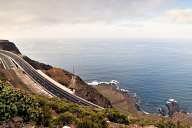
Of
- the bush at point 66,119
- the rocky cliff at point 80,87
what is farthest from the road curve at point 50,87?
the bush at point 66,119

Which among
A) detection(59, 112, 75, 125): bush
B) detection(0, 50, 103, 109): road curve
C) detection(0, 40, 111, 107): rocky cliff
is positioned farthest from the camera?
detection(0, 40, 111, 107): rocky cliff

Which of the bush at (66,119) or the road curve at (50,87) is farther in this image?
the road curve at (50,87)

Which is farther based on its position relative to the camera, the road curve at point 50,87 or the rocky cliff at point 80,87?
the rocky cliff at point 80,87

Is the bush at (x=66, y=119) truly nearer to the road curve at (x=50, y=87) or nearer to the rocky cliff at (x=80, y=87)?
the road curve at (x=50, y=87)

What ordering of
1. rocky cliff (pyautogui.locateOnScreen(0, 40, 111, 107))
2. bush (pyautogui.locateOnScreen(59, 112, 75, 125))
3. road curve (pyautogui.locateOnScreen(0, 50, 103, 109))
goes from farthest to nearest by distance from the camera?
rocky cliff (pyautogui.locateOnScreen(0, 40, 111, 107))
road curve (pyautogui.locateOnScreen(0, 50, 103, 109))
bush (pyautogui.locateOnScreen(59, 112, 75, 125))

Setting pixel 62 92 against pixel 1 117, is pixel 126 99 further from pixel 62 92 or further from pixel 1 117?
pixel 1 117

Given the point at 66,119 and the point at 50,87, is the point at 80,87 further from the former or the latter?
the point at 66,119

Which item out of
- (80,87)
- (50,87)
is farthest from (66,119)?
(80,87)

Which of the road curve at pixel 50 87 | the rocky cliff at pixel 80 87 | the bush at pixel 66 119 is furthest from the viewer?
the rocky cliff at pixel 80 87

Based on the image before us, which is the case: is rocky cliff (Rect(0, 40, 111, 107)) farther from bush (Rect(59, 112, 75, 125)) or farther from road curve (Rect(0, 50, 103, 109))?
bush (Rect(59, 112, 75, 125))

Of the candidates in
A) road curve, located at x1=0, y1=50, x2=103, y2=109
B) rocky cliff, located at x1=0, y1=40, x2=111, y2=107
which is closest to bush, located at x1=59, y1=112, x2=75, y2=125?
road curve, located at x1=0, y1=50, x2=103, y2=109

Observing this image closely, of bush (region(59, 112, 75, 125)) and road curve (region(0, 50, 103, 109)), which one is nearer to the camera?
bush (region(59, 112, 75, 125))

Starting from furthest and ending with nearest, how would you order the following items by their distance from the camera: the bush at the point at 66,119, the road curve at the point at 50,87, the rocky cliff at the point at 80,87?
the rocky cliff at the point at 80,87 → the road curve at the point at 50,87 → the bush at the point at 66,119
